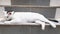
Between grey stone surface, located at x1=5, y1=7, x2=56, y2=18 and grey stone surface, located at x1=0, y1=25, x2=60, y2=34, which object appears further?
grey stone surface, located at x1=5, y1=7, x2=56, y2=18

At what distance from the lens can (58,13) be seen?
202 centimetres

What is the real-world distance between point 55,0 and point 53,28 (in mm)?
566

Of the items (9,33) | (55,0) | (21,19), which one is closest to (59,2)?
(55,0)

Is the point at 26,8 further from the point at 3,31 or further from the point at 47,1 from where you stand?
the point at 3,31

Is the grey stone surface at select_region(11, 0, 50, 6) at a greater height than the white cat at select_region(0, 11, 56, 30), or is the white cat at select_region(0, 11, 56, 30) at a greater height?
the grey stone surface at select_region(11, 0, 50, 6)

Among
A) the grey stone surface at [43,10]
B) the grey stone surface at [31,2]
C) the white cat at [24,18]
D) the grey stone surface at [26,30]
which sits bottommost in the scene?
the grey stone surface at [26,30]

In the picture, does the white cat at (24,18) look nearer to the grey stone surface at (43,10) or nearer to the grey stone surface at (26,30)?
the grey stone surface at (26,30)

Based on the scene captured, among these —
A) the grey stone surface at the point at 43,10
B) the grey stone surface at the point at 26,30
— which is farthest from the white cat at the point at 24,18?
the grey stone surface at the point at 43,10

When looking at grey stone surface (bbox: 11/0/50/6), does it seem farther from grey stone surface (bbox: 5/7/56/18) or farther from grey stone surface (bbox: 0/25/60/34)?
grey stone surface (bbox: 0/25/60/34)

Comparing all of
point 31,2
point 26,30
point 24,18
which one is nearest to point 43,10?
point 31,2

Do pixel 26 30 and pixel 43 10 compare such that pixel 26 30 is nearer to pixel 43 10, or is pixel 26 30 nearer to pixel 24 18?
pixel 24 18

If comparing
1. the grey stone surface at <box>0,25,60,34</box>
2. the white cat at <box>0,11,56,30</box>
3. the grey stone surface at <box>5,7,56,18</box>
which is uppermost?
the grey stone surface at <box>5,7,56,18</box>

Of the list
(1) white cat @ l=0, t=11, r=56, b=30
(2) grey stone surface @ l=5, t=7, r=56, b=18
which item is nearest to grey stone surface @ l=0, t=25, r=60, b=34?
(1) white cat @ l=0, t=11, r=56, b=30

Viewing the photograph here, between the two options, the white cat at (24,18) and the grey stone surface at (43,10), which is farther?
the grey stone surface at (43,10)
